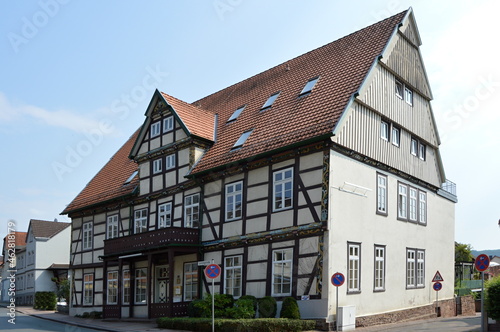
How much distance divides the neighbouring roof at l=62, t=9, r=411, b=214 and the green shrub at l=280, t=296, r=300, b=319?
570 cm

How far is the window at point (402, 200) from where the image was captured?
25.0 meters

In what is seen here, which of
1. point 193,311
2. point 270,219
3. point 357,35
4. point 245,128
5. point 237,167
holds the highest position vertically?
point 357,35

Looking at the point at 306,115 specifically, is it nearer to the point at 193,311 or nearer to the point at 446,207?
the point at 193,311

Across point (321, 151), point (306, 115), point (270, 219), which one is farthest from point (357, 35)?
point (270, 219)

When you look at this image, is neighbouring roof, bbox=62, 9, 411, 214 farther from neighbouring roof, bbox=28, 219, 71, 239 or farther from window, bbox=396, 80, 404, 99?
neighbouring roof, bbox=28, 219, 71, 239

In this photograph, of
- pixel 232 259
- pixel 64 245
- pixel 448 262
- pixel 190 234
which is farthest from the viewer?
pixel 64 245

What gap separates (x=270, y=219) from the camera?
22641 mm

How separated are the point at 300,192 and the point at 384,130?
17.5 ft

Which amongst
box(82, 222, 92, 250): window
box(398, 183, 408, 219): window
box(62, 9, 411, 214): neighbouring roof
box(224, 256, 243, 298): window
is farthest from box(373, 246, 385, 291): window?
box(82, 222, 92, 250): window

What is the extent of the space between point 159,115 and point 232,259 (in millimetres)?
9166

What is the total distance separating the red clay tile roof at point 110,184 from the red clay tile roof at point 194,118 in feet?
16.9

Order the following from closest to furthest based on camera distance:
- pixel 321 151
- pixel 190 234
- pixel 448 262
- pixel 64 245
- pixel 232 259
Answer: pixel 321 151, pixel 232 259, pixel 190 234, pixel 448 262, pixel 64 245

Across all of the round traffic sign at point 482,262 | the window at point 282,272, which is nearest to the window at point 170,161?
the window at point 282,272

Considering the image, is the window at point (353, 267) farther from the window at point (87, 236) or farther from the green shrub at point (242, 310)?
the window at point (87, 236)
